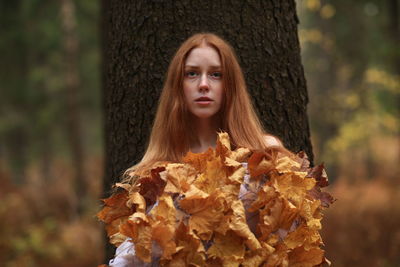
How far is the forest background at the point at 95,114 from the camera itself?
1030 centimetres

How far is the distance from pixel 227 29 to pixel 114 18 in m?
0.77

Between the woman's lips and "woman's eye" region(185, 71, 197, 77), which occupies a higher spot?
"woman's eye" region(185, 71, 197, 77)

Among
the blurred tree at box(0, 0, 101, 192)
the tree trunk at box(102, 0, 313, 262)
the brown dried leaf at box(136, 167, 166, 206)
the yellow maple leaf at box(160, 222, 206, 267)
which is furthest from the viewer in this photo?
the blurred tree at box(0, 0, 101, 192)

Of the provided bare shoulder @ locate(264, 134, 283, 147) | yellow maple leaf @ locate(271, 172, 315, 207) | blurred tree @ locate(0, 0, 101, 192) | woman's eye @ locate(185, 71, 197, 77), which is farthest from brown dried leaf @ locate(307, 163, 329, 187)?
blurred tree @ locate(0, 0, 101, 192)

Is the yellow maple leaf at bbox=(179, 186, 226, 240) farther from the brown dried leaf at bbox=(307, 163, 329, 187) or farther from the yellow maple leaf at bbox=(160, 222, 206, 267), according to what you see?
the brown dried leaf at bbox=(307, 163, 329, 187)

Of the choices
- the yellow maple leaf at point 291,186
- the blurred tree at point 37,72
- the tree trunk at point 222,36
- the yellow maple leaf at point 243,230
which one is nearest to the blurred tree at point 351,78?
the blurred tree at point 37,72

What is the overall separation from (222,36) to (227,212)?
49.9 inches

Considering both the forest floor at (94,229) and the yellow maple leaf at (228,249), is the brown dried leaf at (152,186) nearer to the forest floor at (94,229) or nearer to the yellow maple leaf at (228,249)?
the yellow maple leaf at (228,249)

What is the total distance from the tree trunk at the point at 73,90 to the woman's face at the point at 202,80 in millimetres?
9955

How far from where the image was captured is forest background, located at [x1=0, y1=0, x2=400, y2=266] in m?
10.3

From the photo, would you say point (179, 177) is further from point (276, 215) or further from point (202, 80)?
point (202, 80)

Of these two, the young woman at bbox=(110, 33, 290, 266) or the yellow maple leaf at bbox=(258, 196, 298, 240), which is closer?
the yellow maple leaf at bbox=(258, 196, 298, 240)

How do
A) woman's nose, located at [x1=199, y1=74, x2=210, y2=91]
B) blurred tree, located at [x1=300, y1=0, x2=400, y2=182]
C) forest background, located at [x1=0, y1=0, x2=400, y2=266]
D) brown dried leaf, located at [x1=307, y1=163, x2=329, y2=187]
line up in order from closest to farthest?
brown dried leaf, located at [x1=307, y1=163, x2=329, y2=187] < woman's nose, located at [x1=199, y1=74, x2=210, y2=91] < forest background, located at [x1=0, y1=0, x2=400, y2=266] < blurred tree, located at [x1=300, y1=0, x2=400, y2=182]

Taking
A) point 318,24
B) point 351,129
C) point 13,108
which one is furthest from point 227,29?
point 13,108
